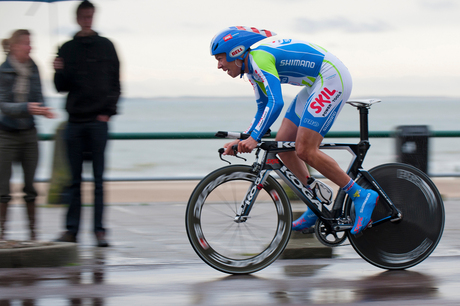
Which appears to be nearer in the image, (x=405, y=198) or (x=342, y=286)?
(x=342, y=286)

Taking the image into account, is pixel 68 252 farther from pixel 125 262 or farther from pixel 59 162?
pixel 59 162

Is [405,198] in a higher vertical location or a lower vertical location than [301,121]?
lower

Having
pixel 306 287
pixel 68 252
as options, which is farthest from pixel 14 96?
pixel 306 287

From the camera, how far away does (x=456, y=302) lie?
3869 mm

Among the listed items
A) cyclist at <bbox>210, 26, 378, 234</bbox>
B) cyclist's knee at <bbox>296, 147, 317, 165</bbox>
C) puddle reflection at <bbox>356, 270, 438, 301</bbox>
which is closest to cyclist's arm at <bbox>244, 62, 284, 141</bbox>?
cyclist at <bbox>210, 26, 378, 234</bbox>

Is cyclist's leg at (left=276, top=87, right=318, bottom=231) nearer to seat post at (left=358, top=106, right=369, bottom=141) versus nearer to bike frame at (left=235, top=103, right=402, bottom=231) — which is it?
bike frame at (left=235, top=103, right=402, bottom=231)

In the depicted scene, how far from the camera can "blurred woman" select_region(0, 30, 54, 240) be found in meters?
5.32

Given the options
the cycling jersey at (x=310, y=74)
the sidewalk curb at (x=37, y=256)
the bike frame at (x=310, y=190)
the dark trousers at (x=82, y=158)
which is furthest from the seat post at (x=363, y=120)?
the sidewalk curb at (x=37, y=256)

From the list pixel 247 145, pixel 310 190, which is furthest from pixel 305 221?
pixel 247 145

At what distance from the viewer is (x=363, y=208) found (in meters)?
4.70

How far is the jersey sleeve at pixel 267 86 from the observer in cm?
434

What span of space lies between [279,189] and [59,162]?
4522 millimetres

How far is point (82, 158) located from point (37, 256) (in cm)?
117

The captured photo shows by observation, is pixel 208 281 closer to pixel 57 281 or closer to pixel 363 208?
pixel 57 281
